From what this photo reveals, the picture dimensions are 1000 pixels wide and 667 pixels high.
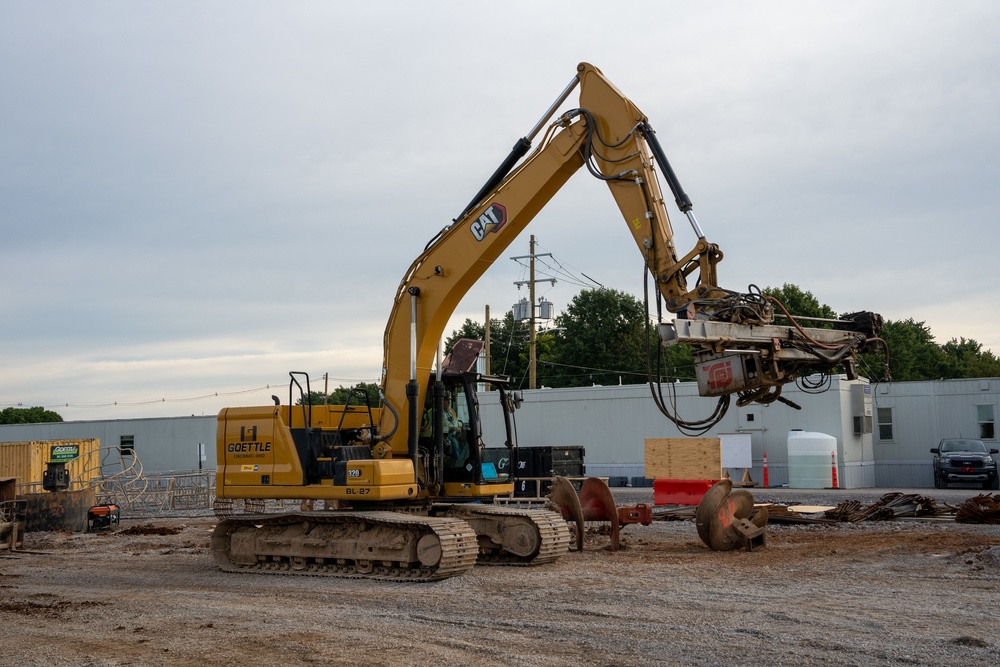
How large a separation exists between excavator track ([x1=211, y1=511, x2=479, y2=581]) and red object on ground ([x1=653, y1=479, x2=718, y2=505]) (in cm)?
1208

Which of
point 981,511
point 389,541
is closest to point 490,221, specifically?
point 389,541

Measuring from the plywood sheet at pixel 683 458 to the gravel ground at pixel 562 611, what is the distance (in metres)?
11.1

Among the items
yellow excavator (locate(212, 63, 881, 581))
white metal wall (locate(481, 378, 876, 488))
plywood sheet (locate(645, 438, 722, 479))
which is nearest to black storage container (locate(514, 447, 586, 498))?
plywood sheet (locate(645, 438, 722, 479))

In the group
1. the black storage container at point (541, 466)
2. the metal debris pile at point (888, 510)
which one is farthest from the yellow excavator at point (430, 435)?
the black storage container at point (541, 466)

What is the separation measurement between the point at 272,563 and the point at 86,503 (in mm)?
10364

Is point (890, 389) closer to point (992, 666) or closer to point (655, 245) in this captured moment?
point (655, 245)

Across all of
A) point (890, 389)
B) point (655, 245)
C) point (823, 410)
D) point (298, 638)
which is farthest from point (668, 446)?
point (298, 638)

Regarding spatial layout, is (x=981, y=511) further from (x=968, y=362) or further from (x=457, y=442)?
(x=968, y=362)

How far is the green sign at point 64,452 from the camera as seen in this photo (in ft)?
78.8

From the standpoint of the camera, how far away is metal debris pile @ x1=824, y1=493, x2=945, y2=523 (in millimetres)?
18859

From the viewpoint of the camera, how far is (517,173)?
42.5ft

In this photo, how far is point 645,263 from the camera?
11258 millimetres

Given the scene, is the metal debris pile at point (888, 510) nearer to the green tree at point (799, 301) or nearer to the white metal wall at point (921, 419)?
the white metal wall at point (921, 419)

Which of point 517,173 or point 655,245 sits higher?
point 517,173
